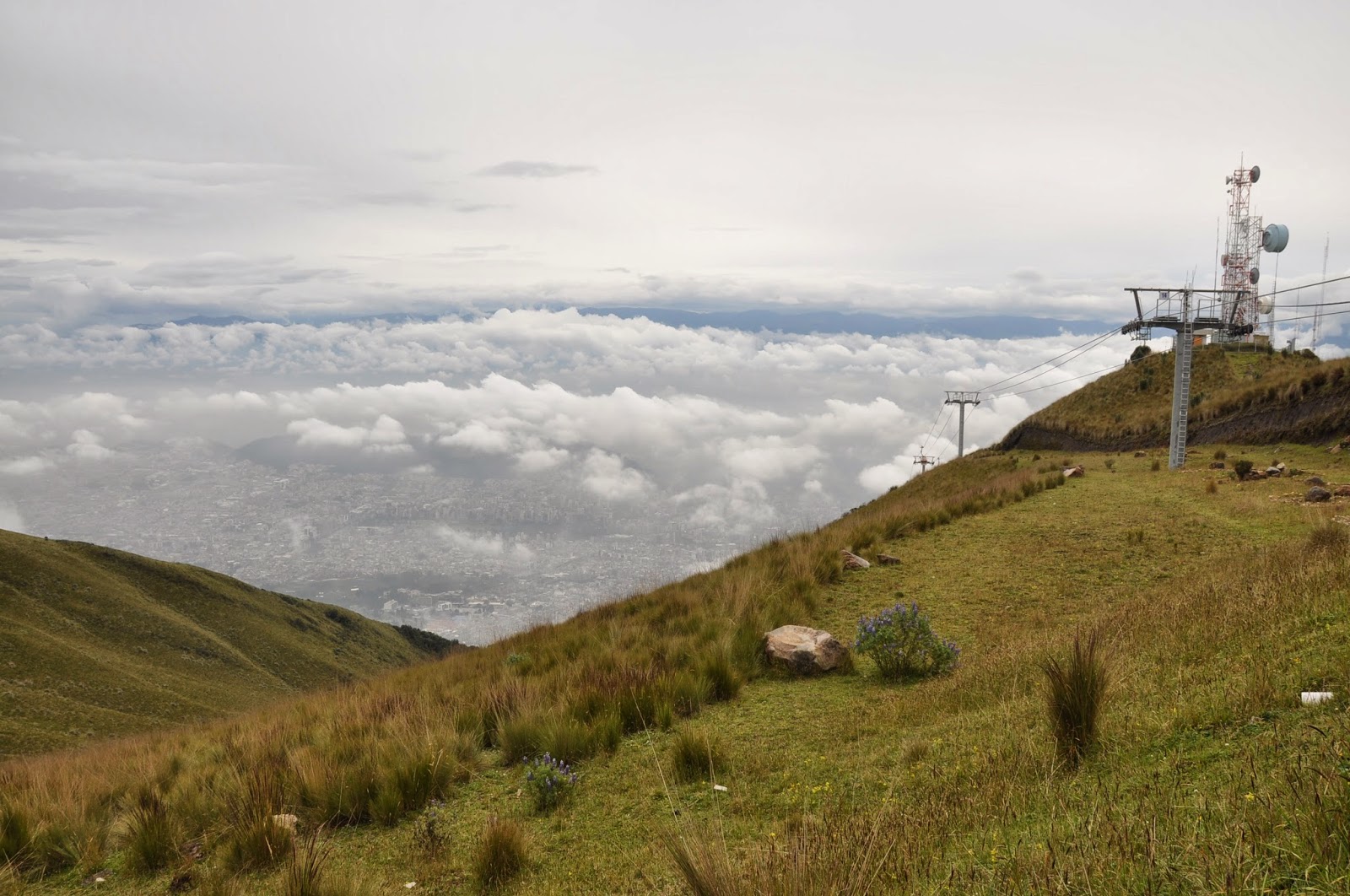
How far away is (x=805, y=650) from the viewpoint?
9.12 metres

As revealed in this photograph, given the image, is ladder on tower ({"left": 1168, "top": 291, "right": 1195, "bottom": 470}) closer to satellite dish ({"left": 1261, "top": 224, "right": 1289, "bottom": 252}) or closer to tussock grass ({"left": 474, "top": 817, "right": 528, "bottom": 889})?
satellite dish ({"left": 1261, "top": 224, "right": 1289, "bottom": 252})

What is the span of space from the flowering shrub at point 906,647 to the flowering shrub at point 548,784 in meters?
3.90

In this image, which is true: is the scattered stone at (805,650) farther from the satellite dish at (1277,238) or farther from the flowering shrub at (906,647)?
the satellite dish at (1277,238)

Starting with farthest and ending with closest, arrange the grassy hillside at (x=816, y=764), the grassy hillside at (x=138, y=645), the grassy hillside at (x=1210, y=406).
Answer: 1. the grassy hillside at (x=138, y=645)
2. the grassy hillside at (x=1210, y=406)
3. the grassy hillside at (x=816, y=764)

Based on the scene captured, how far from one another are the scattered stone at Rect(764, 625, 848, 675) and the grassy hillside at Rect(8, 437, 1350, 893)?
28 centimetres

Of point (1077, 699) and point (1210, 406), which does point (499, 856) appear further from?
point (1210, 406)

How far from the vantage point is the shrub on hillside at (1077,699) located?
14.6ft

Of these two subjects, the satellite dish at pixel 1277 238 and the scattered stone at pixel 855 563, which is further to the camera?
the satellite dish at pixel 1277 238

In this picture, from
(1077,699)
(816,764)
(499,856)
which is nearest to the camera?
(1077,699)

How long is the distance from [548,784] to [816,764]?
2280 millimetres

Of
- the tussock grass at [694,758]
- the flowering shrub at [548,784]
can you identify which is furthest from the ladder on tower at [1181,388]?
the flowering shrub at [548,784]

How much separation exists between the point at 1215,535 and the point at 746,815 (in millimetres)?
11908

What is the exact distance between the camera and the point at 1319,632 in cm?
518

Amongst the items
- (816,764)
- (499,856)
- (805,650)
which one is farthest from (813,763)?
A: (805,650)
